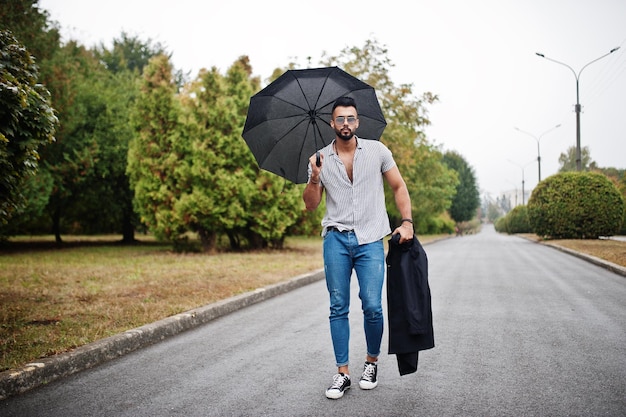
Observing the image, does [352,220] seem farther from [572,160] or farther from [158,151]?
[572,160]

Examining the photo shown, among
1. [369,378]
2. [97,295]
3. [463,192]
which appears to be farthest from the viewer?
[463,192]

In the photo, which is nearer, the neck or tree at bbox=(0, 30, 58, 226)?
the neck

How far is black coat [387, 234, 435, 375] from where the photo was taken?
3473mm

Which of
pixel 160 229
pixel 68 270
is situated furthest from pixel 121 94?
pixel 68 270

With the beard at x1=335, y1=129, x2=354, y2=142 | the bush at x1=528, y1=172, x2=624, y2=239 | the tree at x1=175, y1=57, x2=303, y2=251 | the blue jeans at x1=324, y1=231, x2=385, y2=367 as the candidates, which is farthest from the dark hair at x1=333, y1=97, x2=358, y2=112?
the bush at x1=528, y1=172, x2=624, y2=239

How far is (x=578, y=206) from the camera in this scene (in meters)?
26.2

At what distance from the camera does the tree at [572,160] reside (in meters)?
88.4

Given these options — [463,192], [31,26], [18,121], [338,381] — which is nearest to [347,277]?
[338,381]

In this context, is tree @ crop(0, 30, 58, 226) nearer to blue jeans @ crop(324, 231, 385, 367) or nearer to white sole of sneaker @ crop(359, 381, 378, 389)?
blue jeans @ crop(324, 231, 385, 367)

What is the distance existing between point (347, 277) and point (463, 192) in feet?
212

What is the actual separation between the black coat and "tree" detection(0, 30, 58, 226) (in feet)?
12.7

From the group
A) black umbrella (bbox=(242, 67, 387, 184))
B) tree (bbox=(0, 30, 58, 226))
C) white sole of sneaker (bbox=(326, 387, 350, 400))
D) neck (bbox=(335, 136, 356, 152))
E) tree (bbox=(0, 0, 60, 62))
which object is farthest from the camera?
tree (bbox=(0, 0, 60, 62))

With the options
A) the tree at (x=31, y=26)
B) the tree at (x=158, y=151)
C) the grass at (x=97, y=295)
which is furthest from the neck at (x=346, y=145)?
the tree at (x=31, y=26)

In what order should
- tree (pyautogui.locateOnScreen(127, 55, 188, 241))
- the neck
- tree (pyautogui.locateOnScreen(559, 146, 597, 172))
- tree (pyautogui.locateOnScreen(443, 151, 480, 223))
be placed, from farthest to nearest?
tree (pyautogui.locateOnScreen(559, 146, 597, 172)), tree (pyautogui.locateOnScreen(443, 151, 480, 223)), tree (pyautogui.locateOnScreen(127, 55, 188, 241)), the neck
